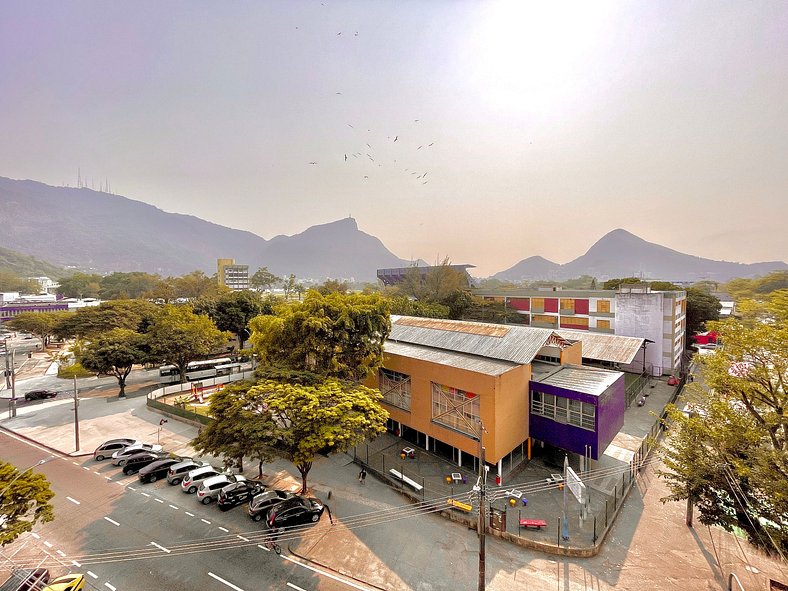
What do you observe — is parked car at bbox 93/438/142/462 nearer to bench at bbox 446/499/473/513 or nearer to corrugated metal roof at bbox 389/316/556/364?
corrugated metal roof at bbox 389/316/556/364

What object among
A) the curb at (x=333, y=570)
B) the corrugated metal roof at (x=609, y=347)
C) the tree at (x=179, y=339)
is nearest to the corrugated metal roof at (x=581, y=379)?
the corrugated metal roof at (x=609, y=347)

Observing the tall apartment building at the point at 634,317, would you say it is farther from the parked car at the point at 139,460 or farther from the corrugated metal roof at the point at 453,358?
the parked car at the point at 139,460

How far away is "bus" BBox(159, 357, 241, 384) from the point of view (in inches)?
1690

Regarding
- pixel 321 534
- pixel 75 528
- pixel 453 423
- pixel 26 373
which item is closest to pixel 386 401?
pixel 453 423

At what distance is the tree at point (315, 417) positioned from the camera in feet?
58.0

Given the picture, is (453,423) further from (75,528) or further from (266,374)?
(75,528)

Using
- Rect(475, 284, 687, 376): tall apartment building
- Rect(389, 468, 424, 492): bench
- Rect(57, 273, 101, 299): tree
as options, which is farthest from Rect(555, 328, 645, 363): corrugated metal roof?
Rect(57, 273, 101, 299): tree

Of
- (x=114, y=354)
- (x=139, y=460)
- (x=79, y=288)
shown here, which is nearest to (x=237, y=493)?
(x=139, y=460)

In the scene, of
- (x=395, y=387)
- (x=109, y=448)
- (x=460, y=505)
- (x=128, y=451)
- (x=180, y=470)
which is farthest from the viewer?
(x=395, y=387)

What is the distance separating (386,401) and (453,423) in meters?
6.76

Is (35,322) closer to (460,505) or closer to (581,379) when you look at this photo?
(460,505)

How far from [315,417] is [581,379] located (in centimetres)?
1776

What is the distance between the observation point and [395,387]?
27.6 m

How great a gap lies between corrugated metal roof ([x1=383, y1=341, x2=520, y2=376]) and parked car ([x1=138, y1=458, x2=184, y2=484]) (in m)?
16.8
